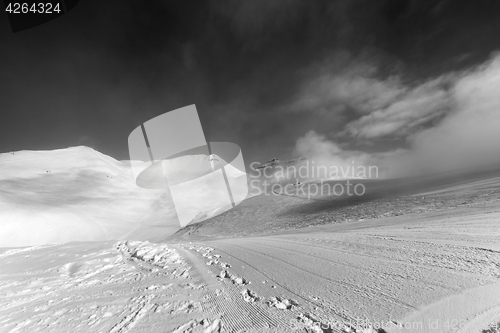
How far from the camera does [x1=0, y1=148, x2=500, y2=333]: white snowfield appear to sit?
6.17ft

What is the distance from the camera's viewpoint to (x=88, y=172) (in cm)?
3466

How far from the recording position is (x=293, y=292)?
2555mm

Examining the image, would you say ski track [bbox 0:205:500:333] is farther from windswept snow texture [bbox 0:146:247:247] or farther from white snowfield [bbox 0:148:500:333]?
windswept snow texture [bbox 0:146:247:247]

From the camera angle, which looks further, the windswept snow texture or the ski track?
the windswept snow texture

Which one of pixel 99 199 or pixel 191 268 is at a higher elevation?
pixel 99 199

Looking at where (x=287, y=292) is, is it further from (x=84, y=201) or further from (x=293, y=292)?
(x=84, y=201)

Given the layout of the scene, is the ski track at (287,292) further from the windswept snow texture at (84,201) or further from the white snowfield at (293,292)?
the windswept snow texture at (84,201)

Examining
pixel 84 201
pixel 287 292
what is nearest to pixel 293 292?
pixel 287 292

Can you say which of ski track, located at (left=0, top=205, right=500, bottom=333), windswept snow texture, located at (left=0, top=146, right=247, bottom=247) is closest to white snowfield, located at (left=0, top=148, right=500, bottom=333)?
ski track, located at (left=0, top=205, right=500, bottom=333)

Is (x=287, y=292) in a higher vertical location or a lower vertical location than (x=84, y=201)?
lower

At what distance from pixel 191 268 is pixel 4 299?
3169 mm

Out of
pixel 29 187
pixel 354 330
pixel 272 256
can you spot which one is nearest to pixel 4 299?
pixel 272 256

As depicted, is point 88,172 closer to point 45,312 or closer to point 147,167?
point 147,167

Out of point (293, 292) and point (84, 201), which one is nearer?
point (293, 292)
